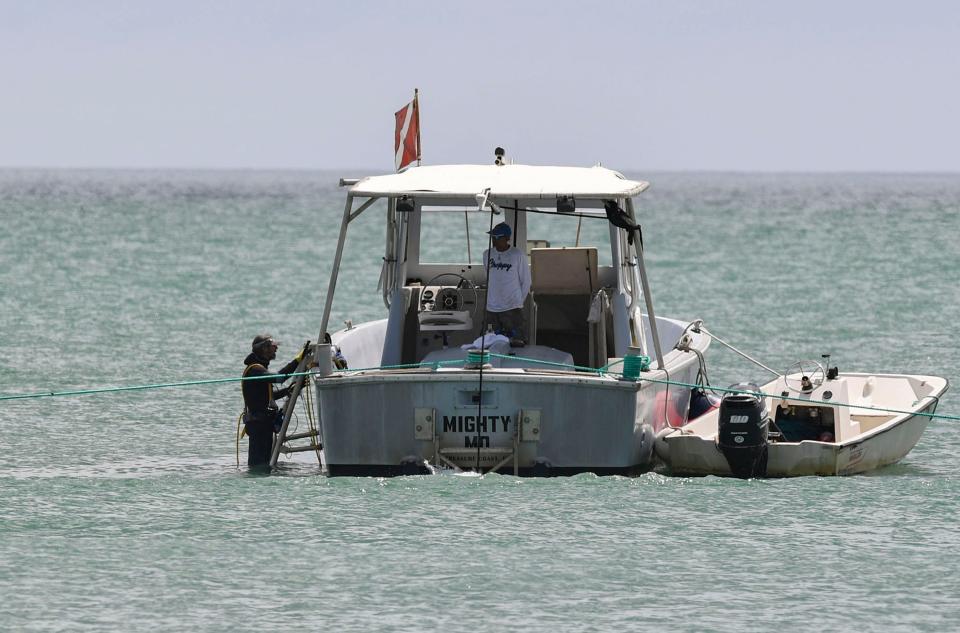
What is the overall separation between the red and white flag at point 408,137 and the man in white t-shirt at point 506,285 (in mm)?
1810

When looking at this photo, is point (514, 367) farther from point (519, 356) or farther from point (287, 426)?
point (287, 426)

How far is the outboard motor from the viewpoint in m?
14.1

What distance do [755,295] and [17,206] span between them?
260 feet

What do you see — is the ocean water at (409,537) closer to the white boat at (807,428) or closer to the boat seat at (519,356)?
the white boat at (807,428)

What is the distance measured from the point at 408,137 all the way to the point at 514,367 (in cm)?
310

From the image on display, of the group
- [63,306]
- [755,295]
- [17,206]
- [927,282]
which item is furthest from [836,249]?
[17,206]

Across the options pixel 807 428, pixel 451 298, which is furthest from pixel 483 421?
pixel 807 428

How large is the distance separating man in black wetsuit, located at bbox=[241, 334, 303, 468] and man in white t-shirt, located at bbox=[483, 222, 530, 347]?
172cm

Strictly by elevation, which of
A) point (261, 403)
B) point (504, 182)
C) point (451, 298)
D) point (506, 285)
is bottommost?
point (261, 403)

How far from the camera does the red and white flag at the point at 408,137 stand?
1661cm

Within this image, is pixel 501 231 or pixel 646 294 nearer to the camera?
pixel 646 294

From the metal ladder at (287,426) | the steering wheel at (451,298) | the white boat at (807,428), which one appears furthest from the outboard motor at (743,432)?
the metal ladder at (287,426)

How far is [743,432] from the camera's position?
14141 mm

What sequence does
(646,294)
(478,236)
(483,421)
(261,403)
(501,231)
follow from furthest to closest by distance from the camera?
(478,236), (261,403), (501,231), (646,294), (483,421)
